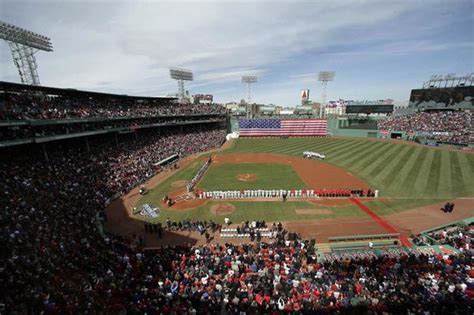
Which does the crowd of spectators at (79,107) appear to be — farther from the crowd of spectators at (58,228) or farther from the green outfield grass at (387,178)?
the green outfield grass at (387,178)

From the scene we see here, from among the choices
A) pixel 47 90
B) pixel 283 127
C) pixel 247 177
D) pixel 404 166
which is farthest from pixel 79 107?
pixel 283 127

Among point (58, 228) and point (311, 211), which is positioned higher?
point (58, 228)

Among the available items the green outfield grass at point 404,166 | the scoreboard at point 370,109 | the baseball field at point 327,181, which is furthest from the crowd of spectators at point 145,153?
the scoreboard at point 370,109

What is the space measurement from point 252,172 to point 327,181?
10949 mm

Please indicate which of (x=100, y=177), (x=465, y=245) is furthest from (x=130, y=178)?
(x=465, y=245)

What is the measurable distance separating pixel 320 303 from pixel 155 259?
9.90 m

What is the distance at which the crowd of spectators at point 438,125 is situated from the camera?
167ft

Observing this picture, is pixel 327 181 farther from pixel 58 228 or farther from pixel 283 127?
pixel 283 127

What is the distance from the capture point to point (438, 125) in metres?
57.7

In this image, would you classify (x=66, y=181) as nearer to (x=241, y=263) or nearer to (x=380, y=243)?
(x=241, y=263)

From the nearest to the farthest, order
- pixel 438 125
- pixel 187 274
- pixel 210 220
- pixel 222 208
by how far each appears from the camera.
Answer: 1. pixel 187 274
2. pixel 210 220
3. pixel 222 208
4. pixel 438 125

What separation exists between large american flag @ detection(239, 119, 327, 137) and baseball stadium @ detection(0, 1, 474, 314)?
22274mm

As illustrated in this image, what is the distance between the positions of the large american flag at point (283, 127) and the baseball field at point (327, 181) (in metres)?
20.9

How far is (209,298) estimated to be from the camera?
38.9 ft
